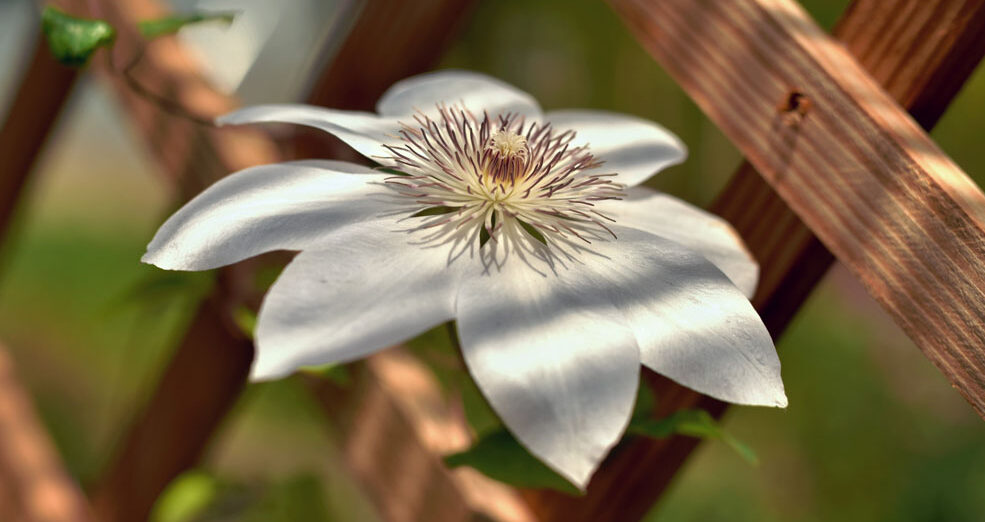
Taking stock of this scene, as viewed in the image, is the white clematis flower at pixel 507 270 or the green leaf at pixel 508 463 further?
the green leaf at pixel 508 463

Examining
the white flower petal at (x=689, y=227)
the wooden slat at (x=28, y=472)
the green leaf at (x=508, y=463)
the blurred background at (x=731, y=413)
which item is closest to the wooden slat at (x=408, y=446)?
the green leaf at (x=508, y=463)

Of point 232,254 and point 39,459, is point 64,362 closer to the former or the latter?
A: point 39,459

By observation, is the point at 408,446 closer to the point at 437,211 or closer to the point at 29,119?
the point at 437,211

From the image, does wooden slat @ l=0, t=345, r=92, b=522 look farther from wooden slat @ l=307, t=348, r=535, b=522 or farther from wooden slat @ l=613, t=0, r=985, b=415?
wooden slat @ l=613, t=0, r=985, b=415

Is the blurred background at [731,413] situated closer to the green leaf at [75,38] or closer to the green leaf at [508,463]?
the green leaf at [75,38]

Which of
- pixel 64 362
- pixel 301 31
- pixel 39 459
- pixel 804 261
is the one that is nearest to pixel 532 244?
pixel 804 261

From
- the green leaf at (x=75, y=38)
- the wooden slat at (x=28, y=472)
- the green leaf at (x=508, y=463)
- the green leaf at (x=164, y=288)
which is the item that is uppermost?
the green leaf at (x=75, y=38)
